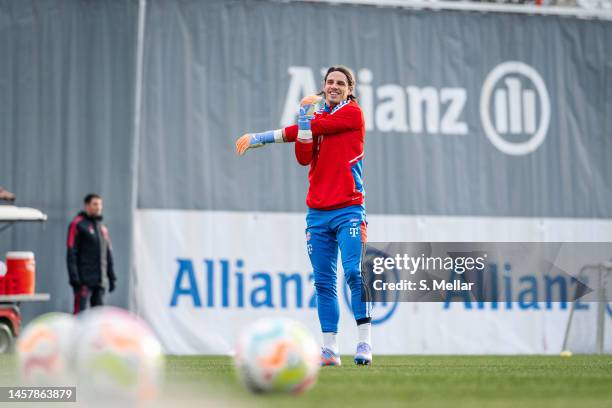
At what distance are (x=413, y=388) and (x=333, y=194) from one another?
2.02m

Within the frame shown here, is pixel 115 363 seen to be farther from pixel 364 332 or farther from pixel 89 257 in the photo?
pixel 89 257

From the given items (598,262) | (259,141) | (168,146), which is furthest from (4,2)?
(598,262)

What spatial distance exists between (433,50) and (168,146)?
11.8 ft

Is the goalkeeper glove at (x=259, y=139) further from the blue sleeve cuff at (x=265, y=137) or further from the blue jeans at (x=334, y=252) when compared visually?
the blue jeans at (x=334, y=252)

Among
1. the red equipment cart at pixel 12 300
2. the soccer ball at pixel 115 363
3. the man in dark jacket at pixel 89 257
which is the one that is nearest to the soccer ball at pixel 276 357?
the soccer ball at pixel 115 363

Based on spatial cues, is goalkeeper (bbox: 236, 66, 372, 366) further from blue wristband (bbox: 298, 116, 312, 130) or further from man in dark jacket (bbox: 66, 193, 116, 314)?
man in dark jacket (bbox: 66, 193, 116, 314)

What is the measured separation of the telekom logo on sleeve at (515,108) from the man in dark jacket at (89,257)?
505cm

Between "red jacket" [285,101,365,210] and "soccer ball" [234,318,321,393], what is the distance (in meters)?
2.45

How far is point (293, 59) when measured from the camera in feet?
40.7

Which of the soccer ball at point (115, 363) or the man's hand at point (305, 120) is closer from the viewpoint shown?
the soccer ball at point (115, 363)

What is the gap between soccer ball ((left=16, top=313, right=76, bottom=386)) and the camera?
398cm

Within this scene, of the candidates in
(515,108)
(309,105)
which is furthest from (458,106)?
(309,105)

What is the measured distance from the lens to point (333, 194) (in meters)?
6.71

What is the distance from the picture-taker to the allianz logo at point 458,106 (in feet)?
41.0
